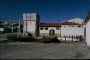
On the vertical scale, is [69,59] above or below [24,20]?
below

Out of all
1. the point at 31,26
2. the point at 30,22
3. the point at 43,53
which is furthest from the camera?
the point at 30,22

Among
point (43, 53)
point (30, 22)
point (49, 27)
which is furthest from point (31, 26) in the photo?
point (43, 53)

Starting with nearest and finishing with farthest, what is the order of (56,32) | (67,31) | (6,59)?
(6,59) → (67,31) → (56,32)

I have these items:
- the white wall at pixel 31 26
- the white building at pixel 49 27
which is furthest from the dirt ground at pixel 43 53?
the white wall at pixel 31 26

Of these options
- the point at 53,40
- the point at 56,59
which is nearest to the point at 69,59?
the point at 56,59

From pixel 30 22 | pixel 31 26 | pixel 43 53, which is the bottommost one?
pixel 43 53

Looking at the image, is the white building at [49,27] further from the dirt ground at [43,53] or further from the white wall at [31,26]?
the dirt ground at [43,53]

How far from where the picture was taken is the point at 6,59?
47.2 ft

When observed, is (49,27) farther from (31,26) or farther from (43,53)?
(43,53)

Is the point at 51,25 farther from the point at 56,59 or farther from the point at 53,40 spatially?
the point at 56,59

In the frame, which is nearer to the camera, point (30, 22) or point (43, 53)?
point (43, 53)

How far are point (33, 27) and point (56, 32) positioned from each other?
8.56 metres

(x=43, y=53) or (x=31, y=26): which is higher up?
(x=31, y=26)

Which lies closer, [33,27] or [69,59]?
[69,59]
